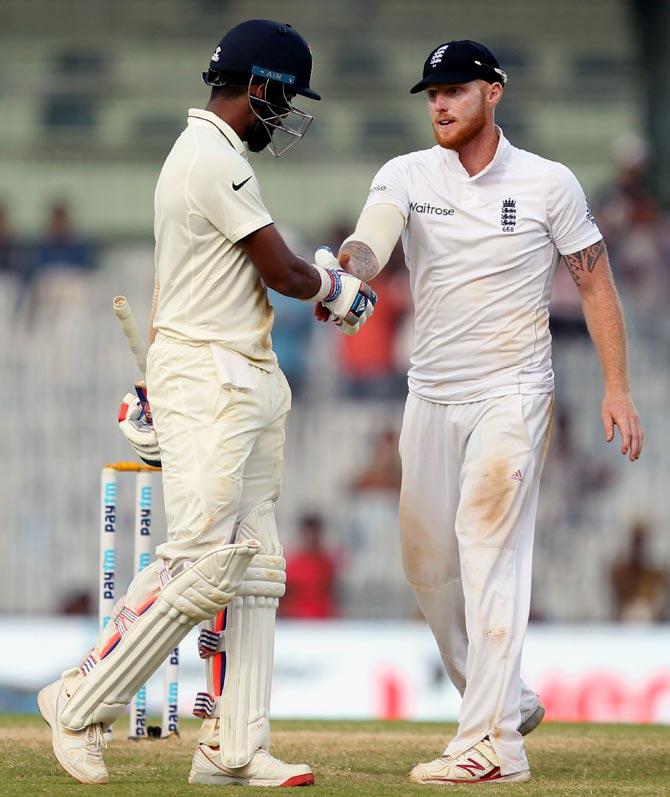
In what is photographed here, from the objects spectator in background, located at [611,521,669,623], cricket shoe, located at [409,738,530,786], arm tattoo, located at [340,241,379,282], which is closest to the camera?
cricket shoe, located at [409,738,530,786]

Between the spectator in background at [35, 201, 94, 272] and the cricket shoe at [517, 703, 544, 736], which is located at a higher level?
the spectator in background at [35, 201, 94, 272]

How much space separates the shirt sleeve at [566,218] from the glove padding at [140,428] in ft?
4.49

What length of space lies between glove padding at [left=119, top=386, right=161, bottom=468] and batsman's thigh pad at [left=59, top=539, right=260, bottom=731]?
431 millimetres

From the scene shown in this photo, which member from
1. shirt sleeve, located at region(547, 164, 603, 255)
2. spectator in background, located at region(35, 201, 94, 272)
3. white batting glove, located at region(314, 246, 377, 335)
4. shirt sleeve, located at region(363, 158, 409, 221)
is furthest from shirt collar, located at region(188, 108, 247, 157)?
spectator in background, located at region(35, 201, 94, 272)

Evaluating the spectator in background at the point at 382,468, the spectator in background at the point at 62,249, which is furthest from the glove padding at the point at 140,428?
the spectator in background at the point at 62,249

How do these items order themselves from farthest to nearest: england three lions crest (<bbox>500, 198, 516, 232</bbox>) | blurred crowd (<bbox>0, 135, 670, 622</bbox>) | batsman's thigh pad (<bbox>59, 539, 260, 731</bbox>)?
blurred crowd (<bbox>0, 135, 670, 622</bbox>)
england three lions crest (<bbox>500, 198, 516, 232</bbox>)
batsman's thigh pad (<bbox>59, 539, 260, 731</bbox>)

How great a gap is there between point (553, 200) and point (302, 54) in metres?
0.96

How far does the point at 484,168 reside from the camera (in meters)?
5.17

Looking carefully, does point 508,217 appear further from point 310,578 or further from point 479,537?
point 310,578

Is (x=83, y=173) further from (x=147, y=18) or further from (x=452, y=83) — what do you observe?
(x=452, y=83)

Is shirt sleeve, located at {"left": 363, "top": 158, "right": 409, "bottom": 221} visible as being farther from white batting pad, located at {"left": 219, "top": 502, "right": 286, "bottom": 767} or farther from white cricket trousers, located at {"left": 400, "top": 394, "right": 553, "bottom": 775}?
white batting pad, located at {"left": 219, "top": 502, "right": 286, "bottom": 767}

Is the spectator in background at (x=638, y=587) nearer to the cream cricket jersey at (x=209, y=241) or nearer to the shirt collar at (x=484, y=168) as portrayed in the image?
the shirt collar at (x=484, y=168)

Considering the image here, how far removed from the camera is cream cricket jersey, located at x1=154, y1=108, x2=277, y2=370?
4406mm

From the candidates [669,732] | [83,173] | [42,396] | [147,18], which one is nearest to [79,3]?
[147,18]
